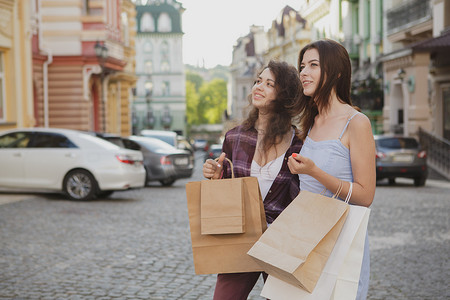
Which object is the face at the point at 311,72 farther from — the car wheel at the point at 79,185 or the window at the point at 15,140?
the window at the point at 15,140

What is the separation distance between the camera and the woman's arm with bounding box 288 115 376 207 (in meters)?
3.04

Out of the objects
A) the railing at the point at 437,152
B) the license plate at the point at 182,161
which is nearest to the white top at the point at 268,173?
the license plate at the point at 182,161

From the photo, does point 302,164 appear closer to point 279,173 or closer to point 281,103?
point 279,173

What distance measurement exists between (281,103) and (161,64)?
91.6 meters

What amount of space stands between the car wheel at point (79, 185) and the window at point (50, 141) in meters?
0.64

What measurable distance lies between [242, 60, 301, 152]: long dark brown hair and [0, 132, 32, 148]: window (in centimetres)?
1276

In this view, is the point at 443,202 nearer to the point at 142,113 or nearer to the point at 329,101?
the point at 329,101

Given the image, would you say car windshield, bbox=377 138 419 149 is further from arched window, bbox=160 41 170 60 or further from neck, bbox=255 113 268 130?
arched window, bbox=160 41 170 60

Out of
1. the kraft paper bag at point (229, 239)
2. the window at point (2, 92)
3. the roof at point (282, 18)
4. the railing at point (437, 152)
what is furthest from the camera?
the roof at point (282, 18)

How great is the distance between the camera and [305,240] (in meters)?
2.93

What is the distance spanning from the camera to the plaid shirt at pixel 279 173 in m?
3.54

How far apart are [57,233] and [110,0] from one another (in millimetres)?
26266

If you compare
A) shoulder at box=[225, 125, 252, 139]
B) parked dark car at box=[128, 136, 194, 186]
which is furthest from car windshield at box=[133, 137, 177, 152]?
shoulder at box=[225, 125, 252, 139]

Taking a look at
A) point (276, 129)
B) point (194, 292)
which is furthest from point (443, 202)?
point (276, 129)
